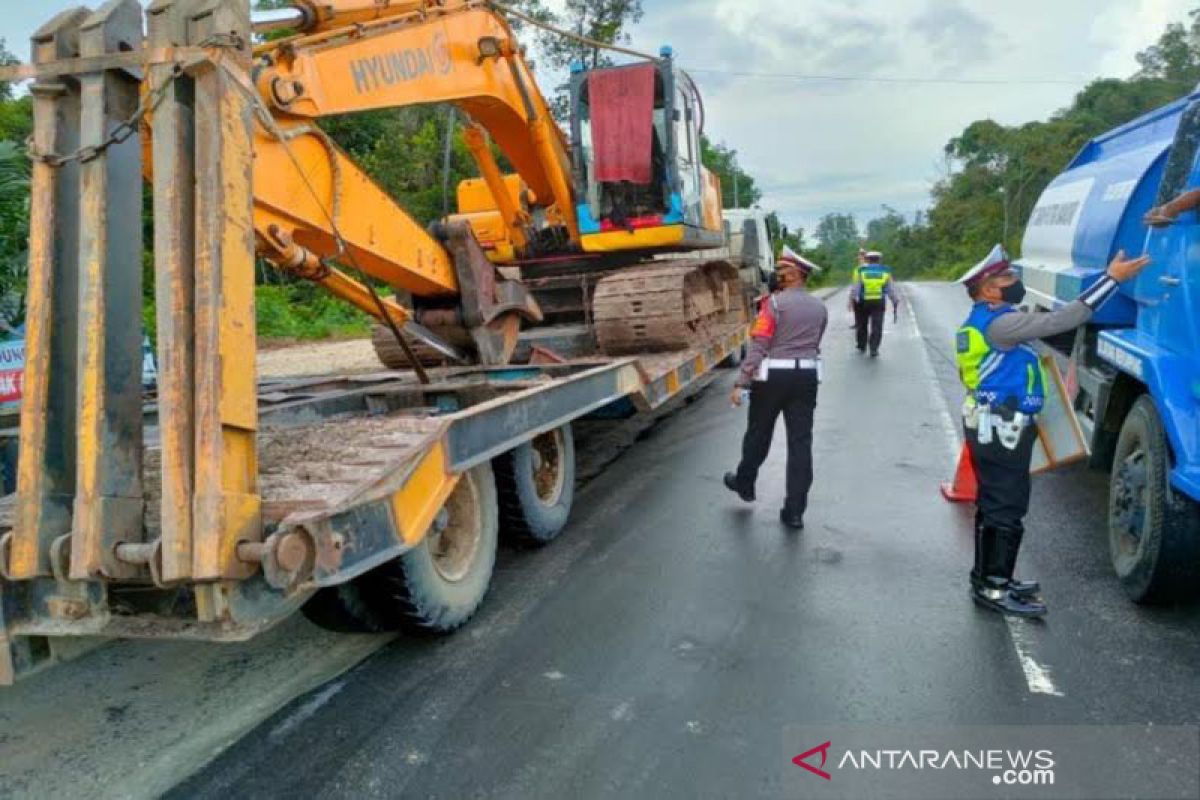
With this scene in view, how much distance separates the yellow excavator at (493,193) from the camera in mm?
4238

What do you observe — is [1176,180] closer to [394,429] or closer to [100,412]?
[394,429]

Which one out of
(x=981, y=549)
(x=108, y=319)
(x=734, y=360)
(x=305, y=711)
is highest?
(x=108, y=319)

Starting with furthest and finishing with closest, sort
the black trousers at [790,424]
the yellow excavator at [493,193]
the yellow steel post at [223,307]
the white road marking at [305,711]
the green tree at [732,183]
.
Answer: the green tree at [732,183]
the black trousers at [790,424]
the yellow excavator at [493,193]
the white road marking at [305,711]
the yellow steel post at [223,307]

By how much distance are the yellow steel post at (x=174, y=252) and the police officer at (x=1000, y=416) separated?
3373 millimetres

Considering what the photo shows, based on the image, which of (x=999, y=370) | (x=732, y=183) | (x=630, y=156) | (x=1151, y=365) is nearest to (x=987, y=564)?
(x=999, y=370)

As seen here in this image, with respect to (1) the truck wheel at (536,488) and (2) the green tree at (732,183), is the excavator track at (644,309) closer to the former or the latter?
(1) the truck wheel at (536,488)

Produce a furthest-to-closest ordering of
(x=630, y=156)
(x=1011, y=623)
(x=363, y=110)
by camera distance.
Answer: (x=630, y=156)
(x=363, y=110)
(x=1011, y=623)

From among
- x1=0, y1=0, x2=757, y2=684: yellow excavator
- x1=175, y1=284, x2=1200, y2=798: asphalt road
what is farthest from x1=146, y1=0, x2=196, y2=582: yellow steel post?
x1=175, y1=284, x2=1200, y2=798: asphalt road

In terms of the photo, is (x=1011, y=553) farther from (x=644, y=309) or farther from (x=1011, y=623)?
(x=644, y=309)

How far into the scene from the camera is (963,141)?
230 feet

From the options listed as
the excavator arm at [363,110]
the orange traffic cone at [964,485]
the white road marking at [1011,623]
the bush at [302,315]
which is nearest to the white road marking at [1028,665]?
the white road marking at [1011,623]

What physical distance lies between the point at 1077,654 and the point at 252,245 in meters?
3.62

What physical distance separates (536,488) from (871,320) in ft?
33.6

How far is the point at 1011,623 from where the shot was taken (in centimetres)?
431
